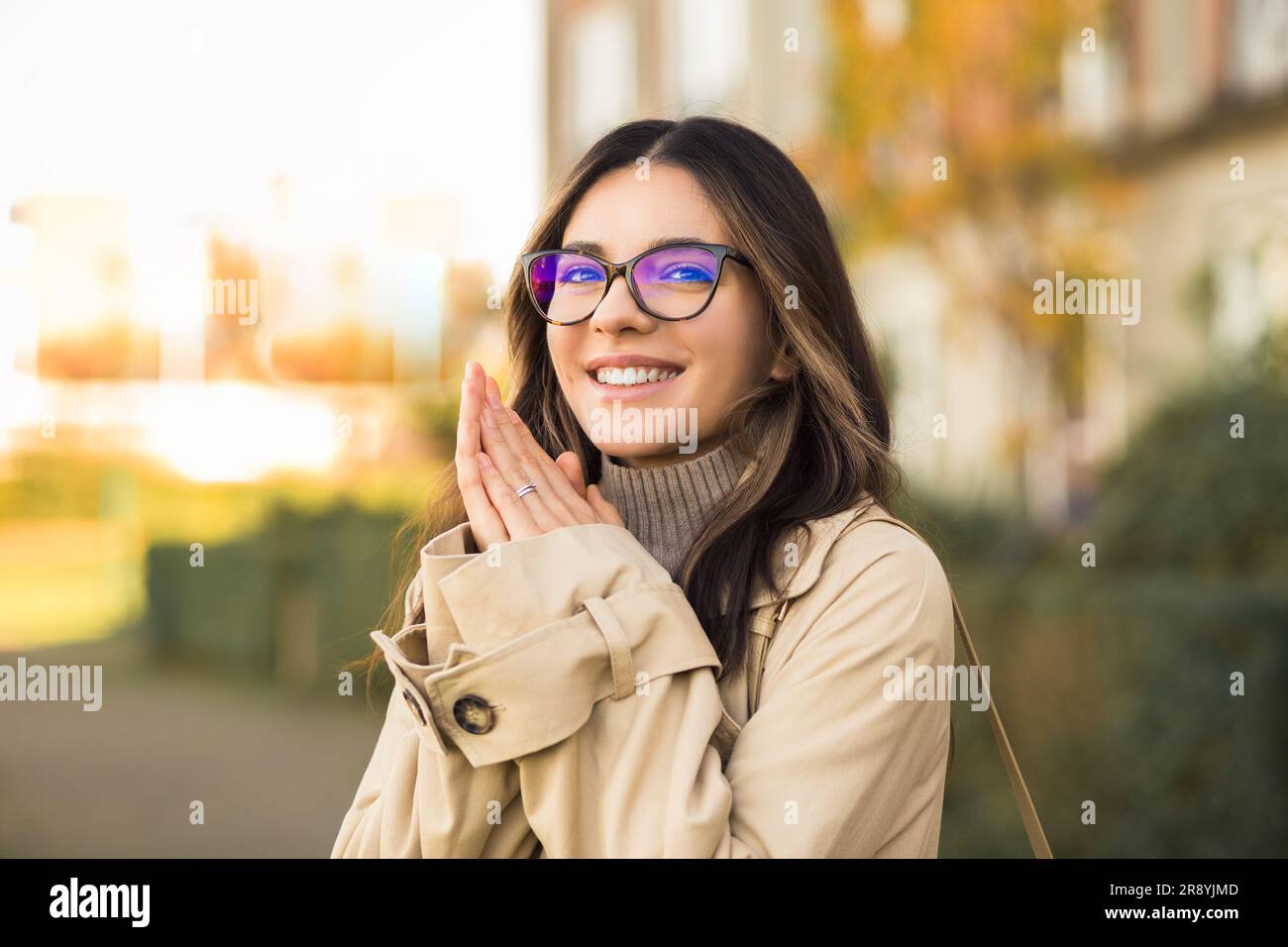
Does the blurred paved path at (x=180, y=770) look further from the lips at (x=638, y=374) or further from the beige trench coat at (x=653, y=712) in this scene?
the beige trench coat at (x=653, y=712)

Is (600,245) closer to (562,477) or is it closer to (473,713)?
(562,477)

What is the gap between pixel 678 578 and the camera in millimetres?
2301

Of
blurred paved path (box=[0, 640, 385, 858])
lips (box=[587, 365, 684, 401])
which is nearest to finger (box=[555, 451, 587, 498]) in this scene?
lips (box=[587, 365, 684, 401])

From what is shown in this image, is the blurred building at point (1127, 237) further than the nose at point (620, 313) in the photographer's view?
Yes

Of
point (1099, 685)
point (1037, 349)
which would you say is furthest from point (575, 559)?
point (1037, 349)

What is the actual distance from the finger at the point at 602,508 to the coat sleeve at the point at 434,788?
0.24 m

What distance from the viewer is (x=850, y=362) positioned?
8.16 feet

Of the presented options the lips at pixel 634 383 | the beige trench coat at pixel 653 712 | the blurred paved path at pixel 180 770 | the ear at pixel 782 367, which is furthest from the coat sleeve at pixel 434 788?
the blurred paved path at pixel 180 770

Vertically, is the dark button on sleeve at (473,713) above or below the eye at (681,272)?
below

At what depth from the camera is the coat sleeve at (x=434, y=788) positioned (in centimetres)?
202

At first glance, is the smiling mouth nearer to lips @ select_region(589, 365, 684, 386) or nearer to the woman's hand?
lips @ select_region(589, 365, 684, 386)

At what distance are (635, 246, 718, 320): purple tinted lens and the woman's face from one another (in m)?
0.03
